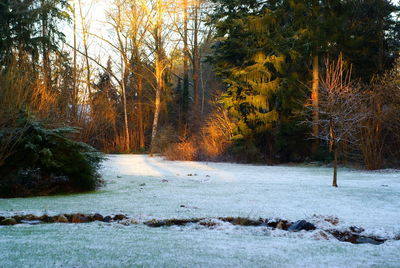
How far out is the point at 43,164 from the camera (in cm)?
811

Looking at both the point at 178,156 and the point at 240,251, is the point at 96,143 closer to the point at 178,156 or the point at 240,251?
the point at 178,156

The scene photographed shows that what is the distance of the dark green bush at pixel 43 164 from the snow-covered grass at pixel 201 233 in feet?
2.16

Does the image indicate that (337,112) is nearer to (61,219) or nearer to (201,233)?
(201,233)

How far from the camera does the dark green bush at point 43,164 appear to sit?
8031mm

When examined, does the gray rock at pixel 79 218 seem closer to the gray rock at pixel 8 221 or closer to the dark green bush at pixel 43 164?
the gray rock at pixel 8 221

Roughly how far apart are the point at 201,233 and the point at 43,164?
15.5 ft

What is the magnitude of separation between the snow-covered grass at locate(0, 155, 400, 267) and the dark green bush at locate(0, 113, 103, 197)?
66 cm

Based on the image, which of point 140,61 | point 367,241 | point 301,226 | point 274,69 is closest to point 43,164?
point 301,226

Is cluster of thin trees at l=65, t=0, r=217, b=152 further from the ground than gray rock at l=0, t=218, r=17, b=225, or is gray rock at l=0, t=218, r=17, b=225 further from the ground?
cluster of thin trees at l=65, t=0, r=217, b=152

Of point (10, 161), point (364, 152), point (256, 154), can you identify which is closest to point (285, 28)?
point (256, 154)

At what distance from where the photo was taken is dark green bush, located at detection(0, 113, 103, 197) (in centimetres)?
803

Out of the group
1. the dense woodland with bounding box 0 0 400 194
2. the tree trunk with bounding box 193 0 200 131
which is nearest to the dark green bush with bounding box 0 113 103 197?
the dense woodland with bounding box 0 0 400 194

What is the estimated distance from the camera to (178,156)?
20922 millimetres

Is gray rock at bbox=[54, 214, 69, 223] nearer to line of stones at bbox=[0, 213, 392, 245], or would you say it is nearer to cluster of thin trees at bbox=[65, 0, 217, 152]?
line of stones at bbox=[0, 213, 392, 245]
